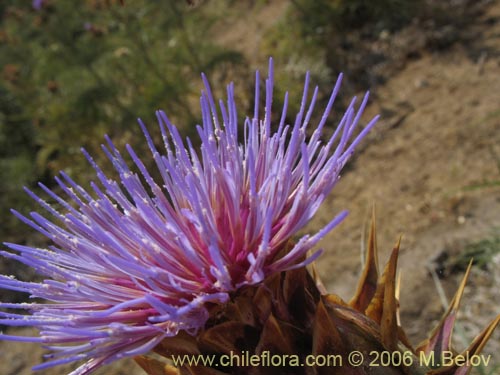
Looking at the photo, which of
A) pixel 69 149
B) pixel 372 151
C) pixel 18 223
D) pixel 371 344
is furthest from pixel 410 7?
pixel 371 344

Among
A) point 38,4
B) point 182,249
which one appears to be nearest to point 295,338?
point 182,249

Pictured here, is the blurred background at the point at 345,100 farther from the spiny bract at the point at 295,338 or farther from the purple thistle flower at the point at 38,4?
the spiny bract at the point at 295,338

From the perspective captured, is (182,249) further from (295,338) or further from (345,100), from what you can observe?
(345,100)

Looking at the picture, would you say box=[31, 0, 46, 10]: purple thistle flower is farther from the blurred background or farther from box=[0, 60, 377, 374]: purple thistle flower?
box=[0, 60, 377, 374]: purple thistle flower

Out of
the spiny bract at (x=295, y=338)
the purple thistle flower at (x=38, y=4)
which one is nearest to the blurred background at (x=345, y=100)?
the purple thistle flower at (x=38, y=4)

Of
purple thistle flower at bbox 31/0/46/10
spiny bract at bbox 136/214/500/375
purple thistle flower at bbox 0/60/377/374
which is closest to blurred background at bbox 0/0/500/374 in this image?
purple thistle flower at bbox 31/0/46/10

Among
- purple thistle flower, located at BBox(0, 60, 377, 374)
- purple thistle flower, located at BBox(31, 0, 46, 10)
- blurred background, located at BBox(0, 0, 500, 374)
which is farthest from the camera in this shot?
purple thistle flower, located at BBox(31, 0, 46, 10)
